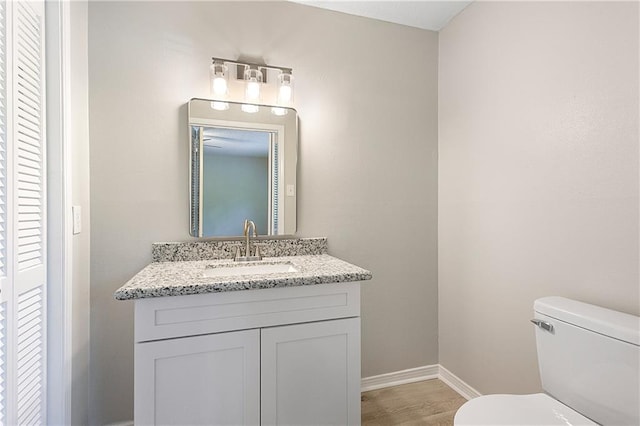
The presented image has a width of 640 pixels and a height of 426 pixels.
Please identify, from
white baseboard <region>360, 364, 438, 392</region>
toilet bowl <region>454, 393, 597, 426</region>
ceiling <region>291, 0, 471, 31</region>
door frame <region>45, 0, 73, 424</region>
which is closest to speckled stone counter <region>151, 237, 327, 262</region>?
door frame <region>45, 0, 73, 424</region>

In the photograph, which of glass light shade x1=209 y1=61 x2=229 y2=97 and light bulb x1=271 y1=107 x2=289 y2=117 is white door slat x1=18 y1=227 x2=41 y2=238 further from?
light bulb x1=271 y1=107 x2=289 y2=117

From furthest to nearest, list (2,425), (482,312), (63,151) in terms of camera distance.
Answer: (482,312) → (63,151) → (2,425)

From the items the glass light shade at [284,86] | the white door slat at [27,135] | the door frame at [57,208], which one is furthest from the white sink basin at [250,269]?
the glass light shade at [284,86]

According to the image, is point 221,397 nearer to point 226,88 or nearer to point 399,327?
point 399,327

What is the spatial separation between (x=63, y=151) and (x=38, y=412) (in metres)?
0.98

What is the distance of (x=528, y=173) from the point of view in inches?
60.6

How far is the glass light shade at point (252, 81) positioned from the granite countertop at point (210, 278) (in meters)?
0.91

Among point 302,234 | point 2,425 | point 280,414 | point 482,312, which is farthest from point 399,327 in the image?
point 2,425

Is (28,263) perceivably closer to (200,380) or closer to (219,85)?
(200,380)

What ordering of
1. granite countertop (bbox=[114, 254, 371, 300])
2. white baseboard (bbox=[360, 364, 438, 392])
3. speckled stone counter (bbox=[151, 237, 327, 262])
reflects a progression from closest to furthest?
granite countertop (bbox=[114, 254, 371, 300]), speckled stone counter (bbox=[151, 237, 327, 262]), white baseboard (bbox=[360, 364, 438, 392])

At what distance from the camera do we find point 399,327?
2.11 meters

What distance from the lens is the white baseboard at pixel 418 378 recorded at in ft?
6.51

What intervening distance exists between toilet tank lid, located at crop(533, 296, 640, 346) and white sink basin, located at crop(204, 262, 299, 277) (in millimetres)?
1050

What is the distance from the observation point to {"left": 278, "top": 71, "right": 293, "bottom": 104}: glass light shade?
179cm
